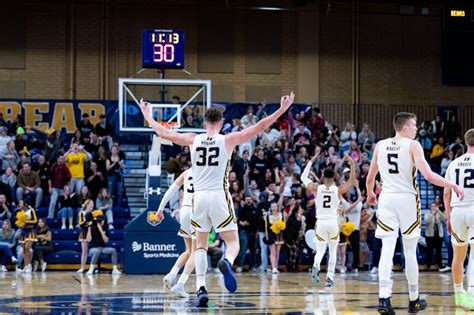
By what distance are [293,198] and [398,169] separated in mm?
14288

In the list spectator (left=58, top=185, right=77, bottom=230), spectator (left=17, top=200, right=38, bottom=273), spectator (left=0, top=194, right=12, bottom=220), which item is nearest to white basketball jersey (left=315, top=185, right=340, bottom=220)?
spectator (left=17, top=200, right=38, bottom=273)

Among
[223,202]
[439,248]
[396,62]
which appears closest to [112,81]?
[396,62]

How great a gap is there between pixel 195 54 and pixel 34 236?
12.5 meters

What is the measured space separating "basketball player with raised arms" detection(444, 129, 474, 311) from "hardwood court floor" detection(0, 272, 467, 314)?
0.45 metres

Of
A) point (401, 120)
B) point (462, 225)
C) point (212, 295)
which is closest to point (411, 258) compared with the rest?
point (462, 225)

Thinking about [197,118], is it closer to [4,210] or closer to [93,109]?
[4,210]

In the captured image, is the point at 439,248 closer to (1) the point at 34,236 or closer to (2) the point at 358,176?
(2) the point at 358,176

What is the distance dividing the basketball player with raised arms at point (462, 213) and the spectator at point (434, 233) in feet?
42.4

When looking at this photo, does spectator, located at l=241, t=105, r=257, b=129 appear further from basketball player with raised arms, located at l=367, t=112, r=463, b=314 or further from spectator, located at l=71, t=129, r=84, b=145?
basketball player with raised arms, located at l=367, t=112, r=463, b=314

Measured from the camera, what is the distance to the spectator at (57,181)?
26047 millimetres

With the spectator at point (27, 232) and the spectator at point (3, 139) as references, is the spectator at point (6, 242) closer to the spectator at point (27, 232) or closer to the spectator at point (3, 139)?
the spectator at point (27, 232)

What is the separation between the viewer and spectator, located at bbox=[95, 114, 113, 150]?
94.5 ft

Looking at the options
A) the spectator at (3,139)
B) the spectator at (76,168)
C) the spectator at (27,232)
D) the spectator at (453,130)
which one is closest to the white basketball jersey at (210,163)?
the spectator at (27,232)

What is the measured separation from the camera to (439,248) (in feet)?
84.9
